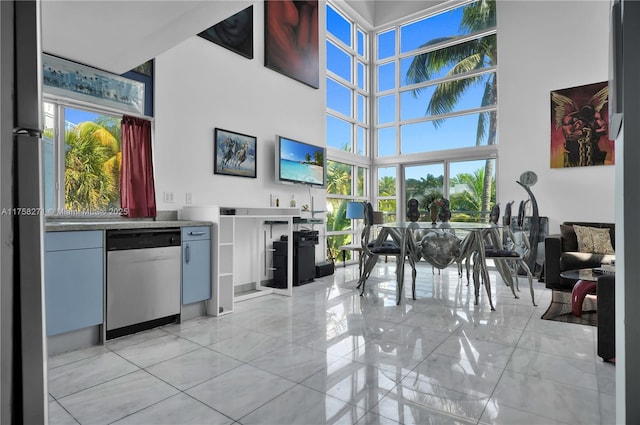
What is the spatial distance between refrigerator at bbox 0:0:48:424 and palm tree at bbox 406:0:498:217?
21.6ft

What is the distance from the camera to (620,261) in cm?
65

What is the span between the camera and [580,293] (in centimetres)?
318

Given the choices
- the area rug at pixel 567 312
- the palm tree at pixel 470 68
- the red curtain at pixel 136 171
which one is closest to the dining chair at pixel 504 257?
the area rug at pixel 567 312

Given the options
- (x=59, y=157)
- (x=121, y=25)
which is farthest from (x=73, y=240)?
(x=121, y=25)

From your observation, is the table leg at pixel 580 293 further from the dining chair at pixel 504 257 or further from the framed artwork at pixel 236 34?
the framed artwork at pixel 236 34

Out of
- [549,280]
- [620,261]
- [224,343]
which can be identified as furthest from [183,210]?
[549,280]

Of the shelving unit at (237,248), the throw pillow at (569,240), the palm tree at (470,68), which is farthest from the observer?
the palm tree at (470,68)

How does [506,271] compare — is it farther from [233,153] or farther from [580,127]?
[233,153]

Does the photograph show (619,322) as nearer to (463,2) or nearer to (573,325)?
(573,325)

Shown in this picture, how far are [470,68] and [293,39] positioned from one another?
136 inches

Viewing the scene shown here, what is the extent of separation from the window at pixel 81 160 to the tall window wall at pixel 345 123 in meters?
3.67

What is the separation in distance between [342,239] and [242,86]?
3.47 metres

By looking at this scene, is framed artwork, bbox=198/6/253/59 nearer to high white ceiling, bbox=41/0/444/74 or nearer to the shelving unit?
high white ceiling, bbox=41/0/444/74

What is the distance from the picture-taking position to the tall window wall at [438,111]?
6289mm
